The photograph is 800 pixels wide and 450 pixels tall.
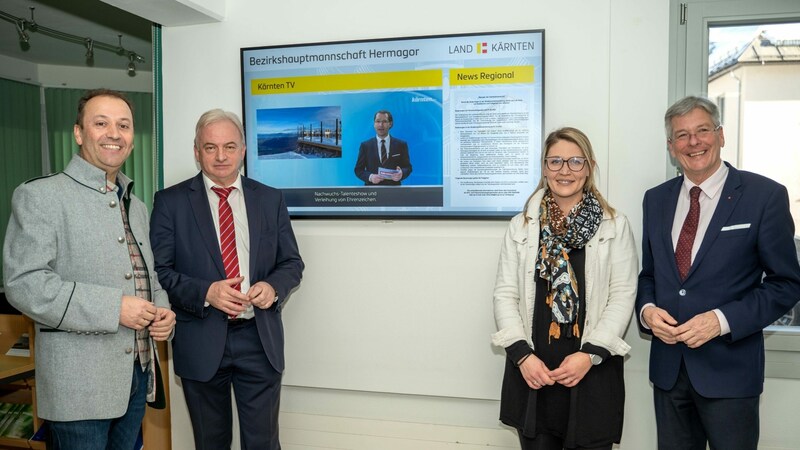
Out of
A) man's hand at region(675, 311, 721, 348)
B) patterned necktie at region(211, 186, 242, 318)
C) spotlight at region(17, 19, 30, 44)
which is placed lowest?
man's hand at region(675, 311, 721, 348)

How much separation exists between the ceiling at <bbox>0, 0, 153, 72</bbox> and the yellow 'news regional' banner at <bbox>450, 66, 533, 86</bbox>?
127 inches

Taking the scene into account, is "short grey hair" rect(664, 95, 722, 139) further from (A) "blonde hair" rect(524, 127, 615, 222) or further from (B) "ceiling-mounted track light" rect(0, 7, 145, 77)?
(B) "ceiling-mounted track light" rect(0, 7, 145, 77)

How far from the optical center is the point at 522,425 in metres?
2.12

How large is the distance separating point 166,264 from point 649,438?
2.25 metres

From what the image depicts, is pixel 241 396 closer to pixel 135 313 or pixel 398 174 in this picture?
pixel 135 313

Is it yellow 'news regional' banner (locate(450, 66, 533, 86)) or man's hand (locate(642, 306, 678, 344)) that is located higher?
yellow 'news regional' banner (locate(450, 66, 533, 86))

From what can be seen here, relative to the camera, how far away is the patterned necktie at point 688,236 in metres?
2.13

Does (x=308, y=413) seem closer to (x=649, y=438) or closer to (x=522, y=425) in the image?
(x=522, y=425)

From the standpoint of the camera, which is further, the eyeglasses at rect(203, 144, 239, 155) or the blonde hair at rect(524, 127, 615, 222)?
the eyeglasses at rect(203, 144, 239, 155)

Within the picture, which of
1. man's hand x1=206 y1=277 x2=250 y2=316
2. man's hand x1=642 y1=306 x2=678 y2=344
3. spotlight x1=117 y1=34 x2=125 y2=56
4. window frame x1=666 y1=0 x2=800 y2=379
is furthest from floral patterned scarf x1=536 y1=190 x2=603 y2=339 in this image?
spotlight x1=117 y1=34 x2=125 y2=56

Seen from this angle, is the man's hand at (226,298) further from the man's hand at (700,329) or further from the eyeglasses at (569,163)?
the man's hand at (700,329)

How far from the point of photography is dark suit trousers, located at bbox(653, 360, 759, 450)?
2.03 meters

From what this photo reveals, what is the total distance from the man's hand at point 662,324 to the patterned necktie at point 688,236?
156 mm

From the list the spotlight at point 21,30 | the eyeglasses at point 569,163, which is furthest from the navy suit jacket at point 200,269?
the spotlight at point 21,30
